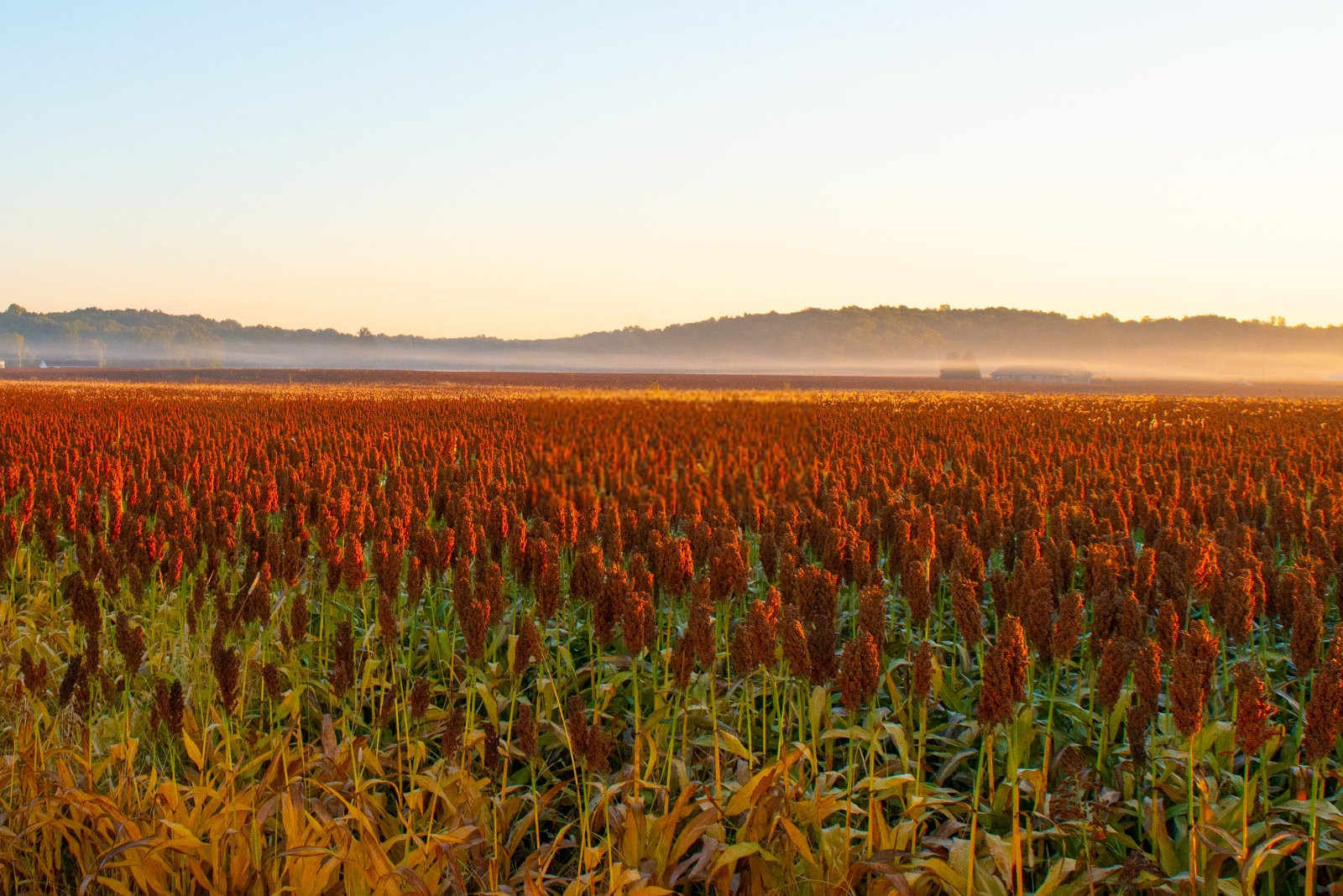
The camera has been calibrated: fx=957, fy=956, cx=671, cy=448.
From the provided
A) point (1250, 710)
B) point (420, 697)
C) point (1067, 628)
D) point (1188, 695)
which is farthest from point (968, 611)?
point (420, 697)

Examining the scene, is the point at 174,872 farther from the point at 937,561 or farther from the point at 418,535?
the point at 937,561

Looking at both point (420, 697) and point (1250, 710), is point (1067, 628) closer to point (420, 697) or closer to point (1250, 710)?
point (1250, 710)

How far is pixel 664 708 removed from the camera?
4426 mm

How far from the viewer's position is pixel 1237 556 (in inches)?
204

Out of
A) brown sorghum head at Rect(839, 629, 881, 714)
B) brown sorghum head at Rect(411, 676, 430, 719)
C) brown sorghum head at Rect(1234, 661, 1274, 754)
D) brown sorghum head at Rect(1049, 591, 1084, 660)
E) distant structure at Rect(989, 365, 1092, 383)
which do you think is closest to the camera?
brown sorghum head at Rect(1234, 661, 1274, 754)

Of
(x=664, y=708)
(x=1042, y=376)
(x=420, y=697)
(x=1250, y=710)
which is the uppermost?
(x=1042, y=376)

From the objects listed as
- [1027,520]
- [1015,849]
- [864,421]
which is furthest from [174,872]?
[864,421]

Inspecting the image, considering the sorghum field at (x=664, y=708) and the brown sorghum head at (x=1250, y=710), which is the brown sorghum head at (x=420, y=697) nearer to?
the sorghum field at (x=664, y=708)

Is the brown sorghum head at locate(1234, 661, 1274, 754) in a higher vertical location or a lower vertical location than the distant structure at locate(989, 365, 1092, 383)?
lower

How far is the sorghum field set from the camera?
316cm

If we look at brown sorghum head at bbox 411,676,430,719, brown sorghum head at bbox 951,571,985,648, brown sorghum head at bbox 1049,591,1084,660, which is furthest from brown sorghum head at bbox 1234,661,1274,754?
brown sorghum head at bbox 411,676,430,719

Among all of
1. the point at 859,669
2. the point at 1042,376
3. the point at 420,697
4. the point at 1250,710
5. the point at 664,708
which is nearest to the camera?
the point at 1250,710

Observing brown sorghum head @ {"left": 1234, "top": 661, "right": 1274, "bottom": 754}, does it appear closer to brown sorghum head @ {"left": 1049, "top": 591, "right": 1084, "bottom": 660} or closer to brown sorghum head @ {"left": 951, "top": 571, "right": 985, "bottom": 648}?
brown sorghum head @ {"left": 1049, "top": 591, "right": 1084, "bottom": 660}

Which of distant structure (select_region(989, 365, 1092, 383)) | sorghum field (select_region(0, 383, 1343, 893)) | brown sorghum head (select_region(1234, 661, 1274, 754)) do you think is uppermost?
distant structure (select_region(989, 365, 1092, 383))
